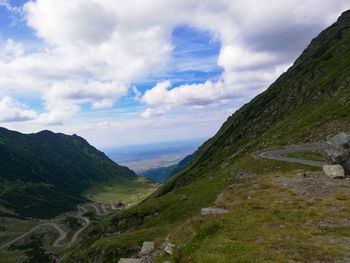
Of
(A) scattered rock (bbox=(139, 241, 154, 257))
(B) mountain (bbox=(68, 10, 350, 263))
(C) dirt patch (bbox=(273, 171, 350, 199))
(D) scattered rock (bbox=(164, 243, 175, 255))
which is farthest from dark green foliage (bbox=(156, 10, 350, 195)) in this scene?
(D) scattered rock (bbox=(164, 243, 175, 255))

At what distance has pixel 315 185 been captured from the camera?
97.3ft

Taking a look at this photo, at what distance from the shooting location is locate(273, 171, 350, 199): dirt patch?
26245 millimetres

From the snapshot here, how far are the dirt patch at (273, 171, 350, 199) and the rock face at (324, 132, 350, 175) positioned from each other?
9.29 ft

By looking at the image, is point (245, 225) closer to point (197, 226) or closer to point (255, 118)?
point (197, 226)

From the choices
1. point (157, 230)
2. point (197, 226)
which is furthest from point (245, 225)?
point (157, 230)

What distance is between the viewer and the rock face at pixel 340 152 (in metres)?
32.8

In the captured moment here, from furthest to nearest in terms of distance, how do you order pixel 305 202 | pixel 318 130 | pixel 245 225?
pixel 318 130 → pixel 305 202 → pixel 245 225

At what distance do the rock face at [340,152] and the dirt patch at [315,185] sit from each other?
2832 millimetres

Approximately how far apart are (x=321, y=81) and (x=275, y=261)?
5649 inches

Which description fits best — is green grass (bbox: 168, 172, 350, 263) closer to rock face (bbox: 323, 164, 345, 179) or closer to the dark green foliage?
rock face (bbox: 323, 164, 345, 179)

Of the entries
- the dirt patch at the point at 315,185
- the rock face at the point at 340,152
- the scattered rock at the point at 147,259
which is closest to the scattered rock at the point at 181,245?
the scattered rock at the point at 147,259

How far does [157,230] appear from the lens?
136 feet

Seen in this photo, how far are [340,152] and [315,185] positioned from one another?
7174 millimetres

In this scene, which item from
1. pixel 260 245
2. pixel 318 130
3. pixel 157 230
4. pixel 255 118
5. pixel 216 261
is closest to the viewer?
pixel 216 261
